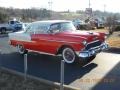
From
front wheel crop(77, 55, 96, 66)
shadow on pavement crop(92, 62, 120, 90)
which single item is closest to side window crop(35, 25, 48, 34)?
front wheel crop(77, 55, 96, 66)

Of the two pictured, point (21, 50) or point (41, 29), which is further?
point (21, 50)

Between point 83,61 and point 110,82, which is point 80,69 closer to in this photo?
point 83,61

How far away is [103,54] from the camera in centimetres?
1227

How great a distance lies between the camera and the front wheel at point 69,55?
10.3 m

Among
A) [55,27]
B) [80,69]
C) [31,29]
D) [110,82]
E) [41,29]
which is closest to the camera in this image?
[110,82]

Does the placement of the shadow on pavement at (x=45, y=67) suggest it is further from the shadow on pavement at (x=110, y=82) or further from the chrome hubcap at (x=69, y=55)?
the shadow on pavement at (x=110, y=82)

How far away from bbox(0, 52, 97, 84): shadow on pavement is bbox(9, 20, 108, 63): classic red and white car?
1.20ft

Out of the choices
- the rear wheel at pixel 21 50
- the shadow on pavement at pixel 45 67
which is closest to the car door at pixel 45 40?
the shadow on pavement at pixel 45 67

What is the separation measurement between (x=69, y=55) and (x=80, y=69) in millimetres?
1110

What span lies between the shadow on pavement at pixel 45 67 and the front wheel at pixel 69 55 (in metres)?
0.26

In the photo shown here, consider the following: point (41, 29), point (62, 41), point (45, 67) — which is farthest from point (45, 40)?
point (45, 67)

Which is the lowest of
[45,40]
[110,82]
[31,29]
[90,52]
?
[110,82]

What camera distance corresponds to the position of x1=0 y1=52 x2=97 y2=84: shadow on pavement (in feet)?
28.7

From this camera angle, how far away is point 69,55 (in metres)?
10.4
